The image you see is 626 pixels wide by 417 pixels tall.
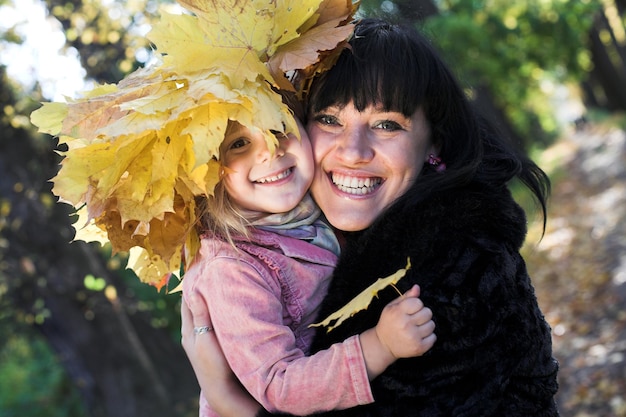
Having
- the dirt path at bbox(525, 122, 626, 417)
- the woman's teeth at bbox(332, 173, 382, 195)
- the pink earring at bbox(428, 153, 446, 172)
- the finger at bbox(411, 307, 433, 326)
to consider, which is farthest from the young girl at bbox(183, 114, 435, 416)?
the dirt path at bbox(525, 122, 626, 417)

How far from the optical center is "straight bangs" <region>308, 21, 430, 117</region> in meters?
2.68

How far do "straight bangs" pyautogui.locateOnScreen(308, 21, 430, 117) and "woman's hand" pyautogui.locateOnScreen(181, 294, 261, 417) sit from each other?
874mm

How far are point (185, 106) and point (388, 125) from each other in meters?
0.85

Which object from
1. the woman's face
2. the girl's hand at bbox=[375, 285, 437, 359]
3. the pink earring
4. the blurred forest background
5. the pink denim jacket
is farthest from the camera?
the blurred forest background

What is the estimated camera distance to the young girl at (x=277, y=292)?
2266 mm

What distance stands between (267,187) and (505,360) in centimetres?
99

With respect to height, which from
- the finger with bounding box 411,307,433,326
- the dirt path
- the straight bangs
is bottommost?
the dirt path

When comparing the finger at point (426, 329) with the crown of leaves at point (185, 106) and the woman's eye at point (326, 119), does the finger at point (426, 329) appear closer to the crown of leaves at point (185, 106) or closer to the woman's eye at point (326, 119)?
the crown of leaves at point (185, 106)

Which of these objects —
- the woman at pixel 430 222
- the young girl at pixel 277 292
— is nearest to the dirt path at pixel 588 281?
the woman at pixel 430 222

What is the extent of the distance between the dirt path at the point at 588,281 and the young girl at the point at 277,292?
5.05ft

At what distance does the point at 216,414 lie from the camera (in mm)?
2844

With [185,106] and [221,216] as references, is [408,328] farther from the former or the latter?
[185,106]

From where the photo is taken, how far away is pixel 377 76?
2.67 m

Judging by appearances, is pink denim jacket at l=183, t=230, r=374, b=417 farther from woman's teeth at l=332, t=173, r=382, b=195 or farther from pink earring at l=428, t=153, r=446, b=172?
pink earring at l=428, t=153, r=446, b=172
